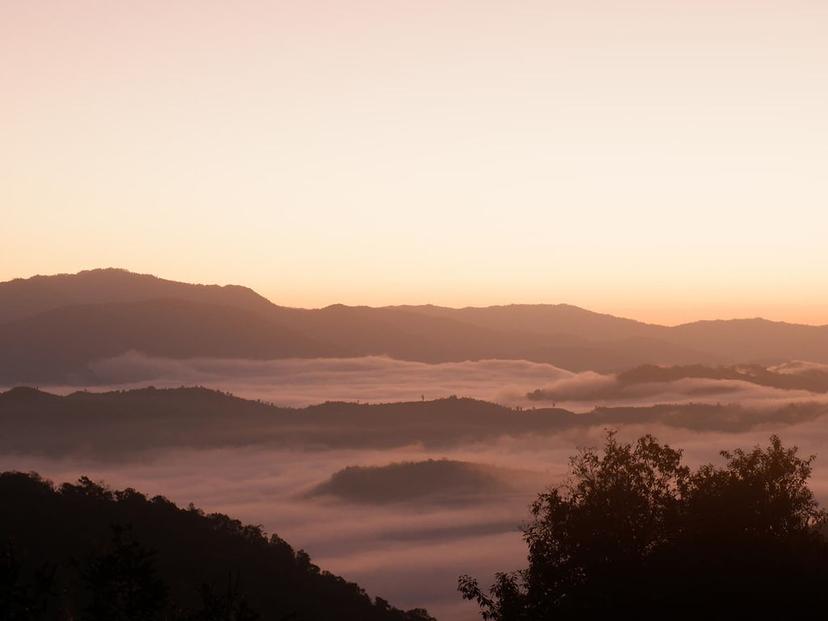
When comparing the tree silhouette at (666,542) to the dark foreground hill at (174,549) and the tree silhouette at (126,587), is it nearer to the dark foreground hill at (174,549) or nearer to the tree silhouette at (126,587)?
the tree silhouette at (126,587)

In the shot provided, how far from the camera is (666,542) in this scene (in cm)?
4472

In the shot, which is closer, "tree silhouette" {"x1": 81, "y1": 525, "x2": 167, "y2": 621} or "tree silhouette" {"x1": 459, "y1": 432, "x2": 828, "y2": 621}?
"tree silhouette" {"x1": 81, "y1": 525, "x2": 167, "y2": 621}

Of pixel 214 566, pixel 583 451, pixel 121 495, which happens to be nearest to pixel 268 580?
pixel 214 566

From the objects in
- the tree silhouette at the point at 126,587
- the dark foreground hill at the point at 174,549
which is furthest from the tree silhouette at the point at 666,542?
the dark foreground hill at the point at 174,549

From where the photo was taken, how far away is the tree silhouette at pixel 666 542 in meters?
40.7

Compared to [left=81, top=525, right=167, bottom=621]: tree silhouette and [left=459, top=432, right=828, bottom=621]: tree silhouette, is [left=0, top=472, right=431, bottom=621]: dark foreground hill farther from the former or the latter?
[left=459, top=432, right=828, bottom=621]: tree silhouette

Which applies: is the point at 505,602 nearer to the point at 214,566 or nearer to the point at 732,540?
the point at 732,540

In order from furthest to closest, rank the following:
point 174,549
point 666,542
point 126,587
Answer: point 174,549 < point 666,542 < point 126,587

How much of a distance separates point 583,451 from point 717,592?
28.8ft

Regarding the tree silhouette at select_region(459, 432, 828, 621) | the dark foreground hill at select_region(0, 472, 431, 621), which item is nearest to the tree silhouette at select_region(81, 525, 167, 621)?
the tree silhouette at select_region(459, 432, 828, 621)

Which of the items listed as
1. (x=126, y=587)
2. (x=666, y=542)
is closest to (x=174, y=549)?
(x=126, y=587)

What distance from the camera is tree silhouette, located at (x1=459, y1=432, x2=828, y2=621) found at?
133 ft

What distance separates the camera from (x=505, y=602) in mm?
44281

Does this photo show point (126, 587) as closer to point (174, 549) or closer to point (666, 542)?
point (666, 542)
